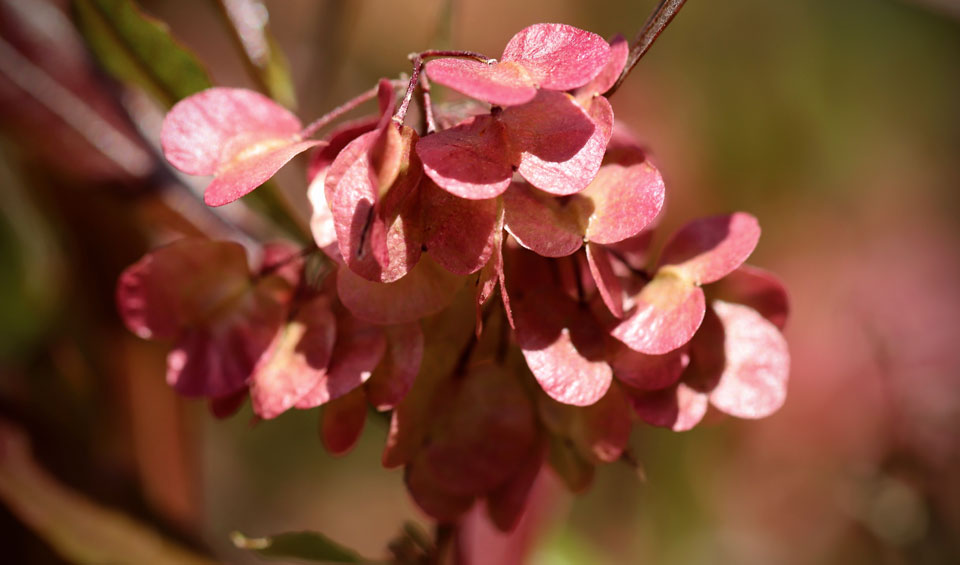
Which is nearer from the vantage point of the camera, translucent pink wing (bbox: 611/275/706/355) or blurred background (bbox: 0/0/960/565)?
translucent pink wing (bbox: 611/275/706/355)

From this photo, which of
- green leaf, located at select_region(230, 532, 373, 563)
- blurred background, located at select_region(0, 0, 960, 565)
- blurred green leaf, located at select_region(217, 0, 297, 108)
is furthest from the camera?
blurred background, located at select_region(0, 0, 960, 565)

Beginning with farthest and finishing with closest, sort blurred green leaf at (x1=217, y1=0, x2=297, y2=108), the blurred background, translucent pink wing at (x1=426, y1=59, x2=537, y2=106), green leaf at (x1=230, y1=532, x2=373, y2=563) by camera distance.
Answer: the blurred background → blurred green leaf at (x1=217, y1=0, x2=297, y2=108) → green leaf at (x1=230, y1=532, x2=373, y2=563) → translucent pink wing at (x1=426, y1=59, x2=537, y2=106)

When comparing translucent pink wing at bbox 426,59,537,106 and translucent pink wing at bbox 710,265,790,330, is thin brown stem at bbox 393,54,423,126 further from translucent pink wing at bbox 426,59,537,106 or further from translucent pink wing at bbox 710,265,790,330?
translucent pink wing at bbox 710,265,790,330

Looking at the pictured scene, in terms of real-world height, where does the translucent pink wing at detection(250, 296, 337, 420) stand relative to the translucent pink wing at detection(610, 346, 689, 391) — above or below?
below

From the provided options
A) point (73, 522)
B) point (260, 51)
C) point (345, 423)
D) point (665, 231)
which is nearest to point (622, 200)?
point (345, 423)

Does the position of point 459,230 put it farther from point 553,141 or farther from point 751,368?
point 751,368

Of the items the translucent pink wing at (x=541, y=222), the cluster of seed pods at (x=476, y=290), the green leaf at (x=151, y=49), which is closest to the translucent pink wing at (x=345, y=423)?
the cluster of seed pods at (x=476, y=290)

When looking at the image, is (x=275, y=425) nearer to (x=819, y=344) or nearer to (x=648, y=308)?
(x=819, y=344)

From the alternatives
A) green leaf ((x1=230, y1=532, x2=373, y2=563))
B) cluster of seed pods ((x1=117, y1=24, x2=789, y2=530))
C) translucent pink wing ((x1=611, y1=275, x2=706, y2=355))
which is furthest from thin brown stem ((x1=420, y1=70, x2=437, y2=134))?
green leaf ((x1=230, y1=532, x2=373, y2=563))
